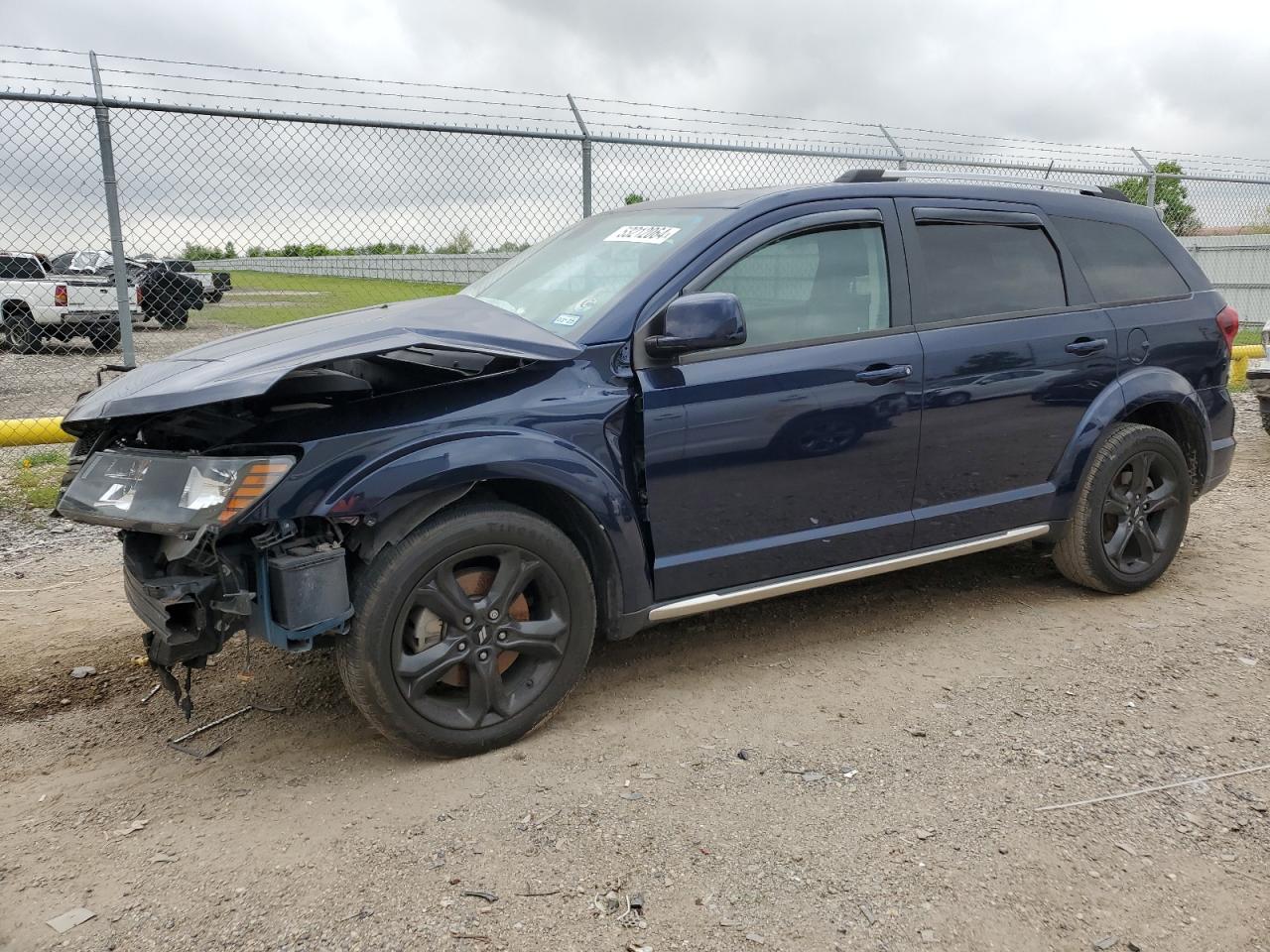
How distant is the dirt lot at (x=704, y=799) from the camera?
2479 mm

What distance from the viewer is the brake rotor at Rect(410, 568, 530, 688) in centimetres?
316

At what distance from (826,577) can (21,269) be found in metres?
13.2

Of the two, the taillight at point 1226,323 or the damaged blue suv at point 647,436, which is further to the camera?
the taillight at point 1226,323

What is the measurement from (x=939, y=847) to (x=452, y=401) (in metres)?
1.92

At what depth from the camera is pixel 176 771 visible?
3.23 m

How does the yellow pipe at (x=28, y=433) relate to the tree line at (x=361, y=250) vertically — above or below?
below

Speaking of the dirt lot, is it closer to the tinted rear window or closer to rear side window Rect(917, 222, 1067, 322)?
rear side window Rect(917, 222, 1067, 322)

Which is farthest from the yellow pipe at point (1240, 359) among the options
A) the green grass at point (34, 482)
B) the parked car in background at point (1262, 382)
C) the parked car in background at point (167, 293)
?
the green grass at point (34, 482)

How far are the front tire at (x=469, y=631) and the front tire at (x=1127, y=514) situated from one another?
247 cm

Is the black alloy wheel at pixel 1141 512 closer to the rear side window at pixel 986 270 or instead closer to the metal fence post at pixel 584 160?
the rear side window at pixel 986 270

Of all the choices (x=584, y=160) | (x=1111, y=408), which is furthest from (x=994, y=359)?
(x=584, y=160)

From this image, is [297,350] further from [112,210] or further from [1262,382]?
[1262,382]

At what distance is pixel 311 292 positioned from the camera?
8.80 m

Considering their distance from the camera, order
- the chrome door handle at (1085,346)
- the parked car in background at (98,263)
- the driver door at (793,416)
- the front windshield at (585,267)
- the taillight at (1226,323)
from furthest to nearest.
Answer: the parked car in background at (98,263) < the taillight at (1226,323) < the chrome door handle at (1085,346) < the front windshield at (585,267) < the driver door at (793,416)
